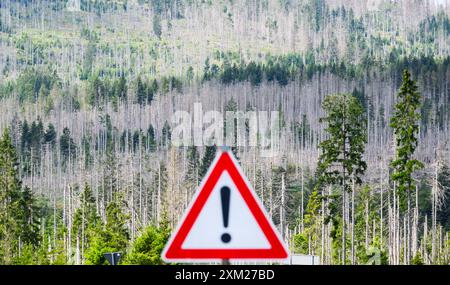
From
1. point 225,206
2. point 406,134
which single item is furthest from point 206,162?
point 225,206

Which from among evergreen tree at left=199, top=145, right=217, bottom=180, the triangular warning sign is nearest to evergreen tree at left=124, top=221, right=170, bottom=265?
the triangular warning sign

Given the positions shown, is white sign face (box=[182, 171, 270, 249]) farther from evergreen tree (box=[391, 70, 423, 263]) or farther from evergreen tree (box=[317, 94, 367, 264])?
evergreen tree (box=[391, 70, 423, 263])

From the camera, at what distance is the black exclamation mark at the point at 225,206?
32.7ft

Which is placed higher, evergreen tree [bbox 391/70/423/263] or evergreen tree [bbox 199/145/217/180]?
evergreen tree [bbox 391/70/423/263]

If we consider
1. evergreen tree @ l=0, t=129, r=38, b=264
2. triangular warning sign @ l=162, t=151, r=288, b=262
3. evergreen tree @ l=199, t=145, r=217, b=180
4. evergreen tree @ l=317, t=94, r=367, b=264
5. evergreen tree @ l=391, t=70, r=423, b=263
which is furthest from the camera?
evergreen tree @ l=199, t=145, r=217, b=180

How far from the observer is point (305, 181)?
7057 inches

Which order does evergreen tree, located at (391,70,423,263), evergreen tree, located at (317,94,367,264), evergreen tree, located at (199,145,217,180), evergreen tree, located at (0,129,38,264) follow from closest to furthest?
evergreen tree, located at (317,94,367,264) → evergreen tree, located at (391,70,423,263) → evergreen tree, located at (0,129,38,264) → evergreen tree, located at (199,145,217,180)

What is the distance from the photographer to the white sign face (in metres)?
9.95

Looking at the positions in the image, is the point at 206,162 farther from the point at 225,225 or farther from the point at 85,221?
the point at 225,225

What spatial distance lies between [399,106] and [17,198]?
4681 cm

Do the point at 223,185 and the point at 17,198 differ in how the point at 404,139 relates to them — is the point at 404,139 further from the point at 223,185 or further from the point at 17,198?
the point at 223,185
